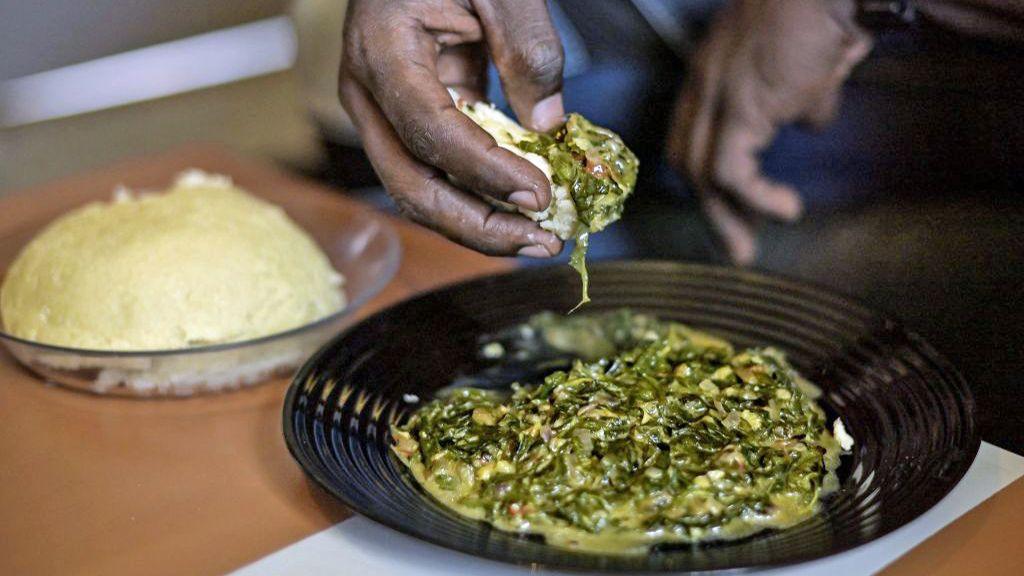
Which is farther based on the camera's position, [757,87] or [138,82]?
[138,82]

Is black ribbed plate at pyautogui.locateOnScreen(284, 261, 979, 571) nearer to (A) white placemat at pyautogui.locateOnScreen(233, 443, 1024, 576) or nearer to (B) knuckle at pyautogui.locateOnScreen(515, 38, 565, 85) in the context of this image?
(A) white placemat at pyautogui.locateOnScreen(233, 443, 1024, 576)

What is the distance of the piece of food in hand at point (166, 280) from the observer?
1771 millimetres

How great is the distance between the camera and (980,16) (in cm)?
202

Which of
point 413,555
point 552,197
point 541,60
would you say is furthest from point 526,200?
point 413,555

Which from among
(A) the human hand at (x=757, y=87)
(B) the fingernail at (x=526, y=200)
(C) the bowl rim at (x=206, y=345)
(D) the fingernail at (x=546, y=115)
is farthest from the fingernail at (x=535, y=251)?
(A) the human hand at (x=757, y=87)

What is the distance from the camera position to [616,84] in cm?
300

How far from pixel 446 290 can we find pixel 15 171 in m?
4.11

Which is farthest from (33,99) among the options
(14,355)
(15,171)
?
(14,355)

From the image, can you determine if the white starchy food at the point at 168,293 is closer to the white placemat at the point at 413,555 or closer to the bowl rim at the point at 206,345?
the bowl rim at the point at 206,345

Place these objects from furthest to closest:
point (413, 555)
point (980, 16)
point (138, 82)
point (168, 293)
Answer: point (138, 82) → point (980, 16) → point (168, 293) → point (413, 555)

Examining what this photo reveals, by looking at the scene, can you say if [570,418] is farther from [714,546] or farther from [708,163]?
[708,163]

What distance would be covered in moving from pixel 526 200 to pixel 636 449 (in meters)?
0.37

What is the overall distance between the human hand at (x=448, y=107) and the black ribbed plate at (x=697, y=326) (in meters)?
0.26

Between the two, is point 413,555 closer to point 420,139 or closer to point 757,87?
point 420,139
